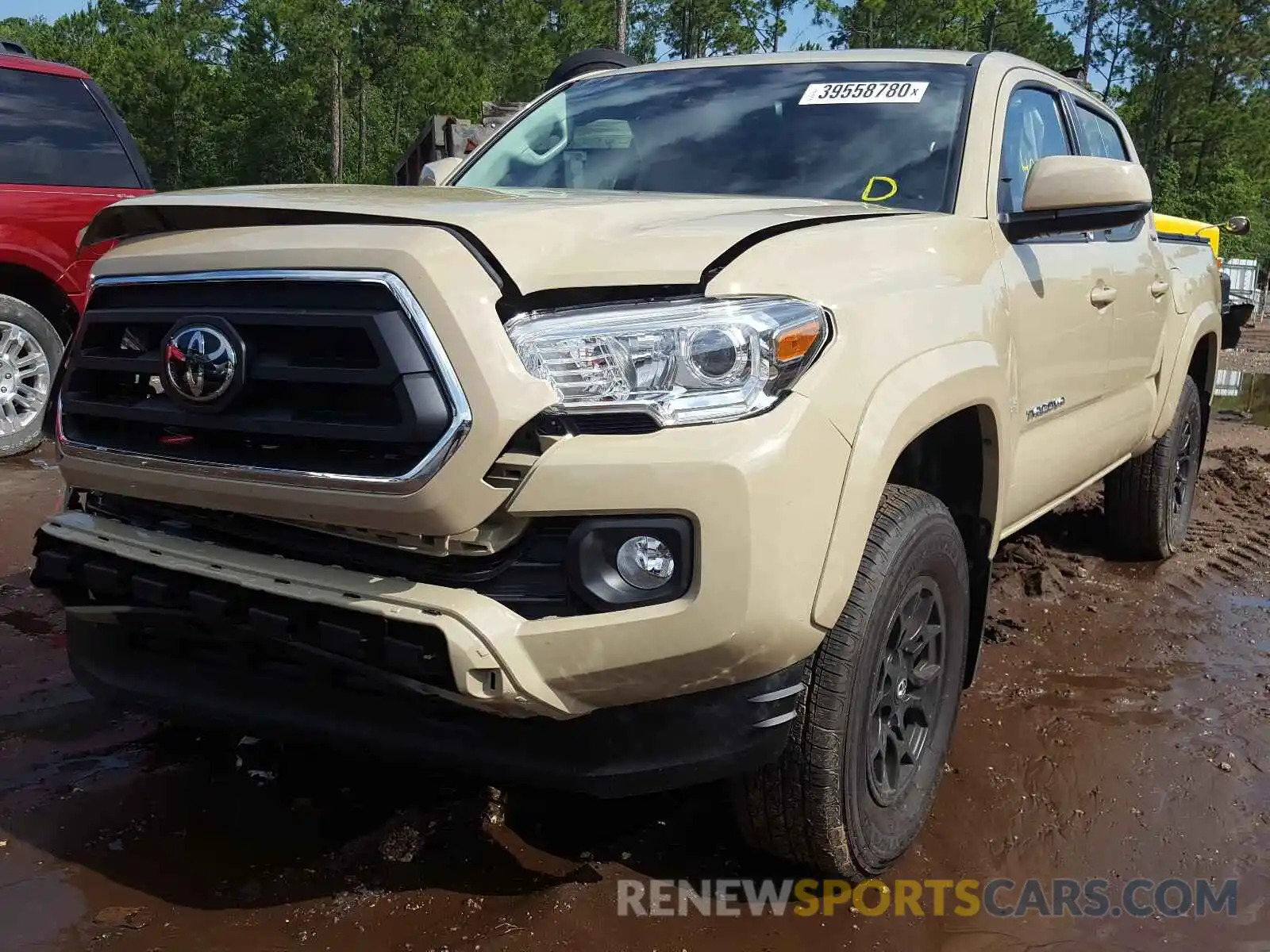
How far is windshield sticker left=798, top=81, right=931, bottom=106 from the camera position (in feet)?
10.4

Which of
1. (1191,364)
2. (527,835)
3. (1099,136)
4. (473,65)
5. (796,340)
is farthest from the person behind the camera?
(473,65)

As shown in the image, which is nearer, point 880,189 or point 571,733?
point 571,733

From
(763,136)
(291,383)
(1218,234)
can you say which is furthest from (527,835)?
(1218,234)

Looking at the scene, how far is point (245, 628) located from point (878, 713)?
1321 millimetres

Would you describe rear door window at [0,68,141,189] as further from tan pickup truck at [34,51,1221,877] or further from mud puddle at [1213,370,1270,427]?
mud puddle at [1213,370,1270,427]

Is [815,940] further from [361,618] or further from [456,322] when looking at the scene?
[456,322]

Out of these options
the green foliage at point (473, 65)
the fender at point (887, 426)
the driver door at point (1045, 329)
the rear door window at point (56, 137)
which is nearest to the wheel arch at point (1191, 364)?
the driver door at point (1045, 329)

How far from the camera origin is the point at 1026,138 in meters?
3.44

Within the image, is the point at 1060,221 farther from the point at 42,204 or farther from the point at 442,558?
the point at 42,204

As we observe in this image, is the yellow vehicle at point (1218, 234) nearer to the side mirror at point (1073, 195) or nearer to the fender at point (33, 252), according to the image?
the side mirror at point (1073, 195)

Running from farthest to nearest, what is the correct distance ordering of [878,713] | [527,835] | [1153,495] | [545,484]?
[1153,495], [527,835], [878,713], [545,484]

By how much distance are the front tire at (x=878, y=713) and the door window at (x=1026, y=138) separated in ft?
3.87

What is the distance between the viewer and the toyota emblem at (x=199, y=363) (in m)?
1.97

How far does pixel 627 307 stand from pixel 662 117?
1.73m
